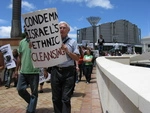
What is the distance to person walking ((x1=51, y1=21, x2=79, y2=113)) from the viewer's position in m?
4.82

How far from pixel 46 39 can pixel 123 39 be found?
83264 millimetres

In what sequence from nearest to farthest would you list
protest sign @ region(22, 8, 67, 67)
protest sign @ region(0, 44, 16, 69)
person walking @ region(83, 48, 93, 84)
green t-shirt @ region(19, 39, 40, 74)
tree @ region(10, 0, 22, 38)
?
protest sign @ region(22, 8, 67, 67)
green t-shirt @ region(19, 39, 40, 74)
protest sign @ region(0, 44, 16, 69)
person walking @ region(83, 48, 93, 84)
tree @ region(10, 0, 22, 38)

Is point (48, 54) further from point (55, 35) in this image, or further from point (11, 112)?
point (11, 112)

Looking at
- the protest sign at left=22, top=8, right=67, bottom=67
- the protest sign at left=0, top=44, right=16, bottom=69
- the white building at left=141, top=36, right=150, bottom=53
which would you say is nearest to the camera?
the protest sign at left=22, top=8, right=67, bottom=67

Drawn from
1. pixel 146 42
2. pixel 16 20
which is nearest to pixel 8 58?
pixel 16 20

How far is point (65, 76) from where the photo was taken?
16.0ft

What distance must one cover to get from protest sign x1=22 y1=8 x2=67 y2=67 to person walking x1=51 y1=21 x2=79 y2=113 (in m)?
0.13

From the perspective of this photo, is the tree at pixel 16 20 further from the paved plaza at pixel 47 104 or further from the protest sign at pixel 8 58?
the paved plaza at pixel 47 104

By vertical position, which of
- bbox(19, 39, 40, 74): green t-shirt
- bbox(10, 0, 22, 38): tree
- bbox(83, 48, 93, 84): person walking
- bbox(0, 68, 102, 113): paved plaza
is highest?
bbox(10, 0, 22, 38): tree

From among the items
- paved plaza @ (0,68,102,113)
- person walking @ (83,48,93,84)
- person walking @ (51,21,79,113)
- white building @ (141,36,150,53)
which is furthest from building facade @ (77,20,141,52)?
person walking @ (51,21,79,113)

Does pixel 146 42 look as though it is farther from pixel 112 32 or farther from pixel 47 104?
pixel 47 104

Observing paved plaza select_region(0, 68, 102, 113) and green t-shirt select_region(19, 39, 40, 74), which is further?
paved plaza select_region(0, 68, 102, 113)

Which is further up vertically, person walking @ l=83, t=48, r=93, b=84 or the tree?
the tree

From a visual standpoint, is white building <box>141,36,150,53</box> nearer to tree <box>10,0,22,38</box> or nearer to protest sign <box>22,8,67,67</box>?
tree <box>10,0,22,38</box>
